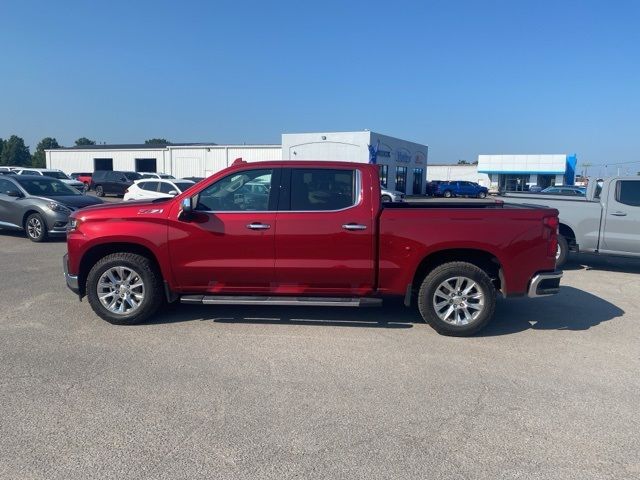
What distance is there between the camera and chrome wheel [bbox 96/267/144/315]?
602 centimetres

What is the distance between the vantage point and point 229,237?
5820 mm

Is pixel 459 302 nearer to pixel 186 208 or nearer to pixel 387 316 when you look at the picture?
pixel 387 316

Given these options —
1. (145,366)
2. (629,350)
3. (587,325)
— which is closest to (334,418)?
(145,366)

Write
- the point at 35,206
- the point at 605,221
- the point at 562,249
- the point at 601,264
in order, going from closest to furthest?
the point at 605,221 → the point at 562,249 → the point at 601,264 → the point at 35,206

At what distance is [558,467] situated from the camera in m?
3.30

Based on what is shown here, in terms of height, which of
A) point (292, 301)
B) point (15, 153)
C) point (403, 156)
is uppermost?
point (15, 153)

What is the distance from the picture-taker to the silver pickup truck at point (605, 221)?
966cm

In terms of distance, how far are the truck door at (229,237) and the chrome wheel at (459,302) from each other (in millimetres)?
1924

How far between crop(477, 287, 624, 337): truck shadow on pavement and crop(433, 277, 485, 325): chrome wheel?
34cm

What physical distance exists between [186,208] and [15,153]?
120648 mm

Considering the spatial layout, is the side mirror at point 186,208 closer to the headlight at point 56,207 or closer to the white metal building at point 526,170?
the headlight at point 56,207

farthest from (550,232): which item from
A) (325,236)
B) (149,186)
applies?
(149,186)

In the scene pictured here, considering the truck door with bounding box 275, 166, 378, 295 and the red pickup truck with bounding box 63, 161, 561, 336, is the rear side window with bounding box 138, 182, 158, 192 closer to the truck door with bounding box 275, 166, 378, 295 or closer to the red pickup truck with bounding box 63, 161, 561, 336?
the red pickup truck with bounding box 63, 161, 561, 336

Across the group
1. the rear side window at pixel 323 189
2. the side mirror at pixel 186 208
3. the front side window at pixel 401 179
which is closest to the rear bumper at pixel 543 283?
the rear side window at pixel 323 189
